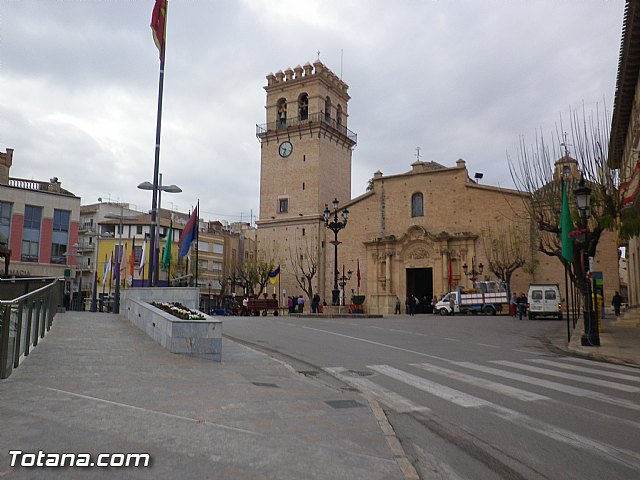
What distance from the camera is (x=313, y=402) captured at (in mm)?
6625

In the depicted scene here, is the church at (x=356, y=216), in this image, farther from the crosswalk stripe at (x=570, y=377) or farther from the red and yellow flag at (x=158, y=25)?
the crosswalk stripe at (x=570, y=377)

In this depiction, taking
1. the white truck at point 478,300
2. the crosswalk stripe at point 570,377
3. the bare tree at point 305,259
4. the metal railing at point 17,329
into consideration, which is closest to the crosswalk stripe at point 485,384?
the crosswalk stripe at point 570,377

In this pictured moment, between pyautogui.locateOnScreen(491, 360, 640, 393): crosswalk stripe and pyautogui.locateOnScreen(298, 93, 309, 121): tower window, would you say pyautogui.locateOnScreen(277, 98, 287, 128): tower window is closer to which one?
pyautogui.locateOnScreen(298, 93, 309, 121): tower window

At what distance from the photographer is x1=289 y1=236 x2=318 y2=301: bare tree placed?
50.9 meters

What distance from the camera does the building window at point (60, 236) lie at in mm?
46688

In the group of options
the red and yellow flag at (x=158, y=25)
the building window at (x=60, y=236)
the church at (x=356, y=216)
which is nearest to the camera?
the red and yellow flag at (x=158, y=25)

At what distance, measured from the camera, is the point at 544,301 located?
2989 cm

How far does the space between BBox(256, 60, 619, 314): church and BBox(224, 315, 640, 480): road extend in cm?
3069

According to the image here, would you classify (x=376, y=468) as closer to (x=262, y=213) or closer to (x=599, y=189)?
(x=599, y=189)

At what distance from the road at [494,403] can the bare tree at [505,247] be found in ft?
91.4

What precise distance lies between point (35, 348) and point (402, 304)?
3954 cm

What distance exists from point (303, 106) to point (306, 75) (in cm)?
291

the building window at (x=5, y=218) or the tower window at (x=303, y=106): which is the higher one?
the tower window at (x=303, y=106)

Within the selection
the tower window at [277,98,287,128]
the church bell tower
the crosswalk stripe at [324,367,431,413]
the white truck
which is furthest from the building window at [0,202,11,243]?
the crosswalk stripe at [324,367,431,413]
